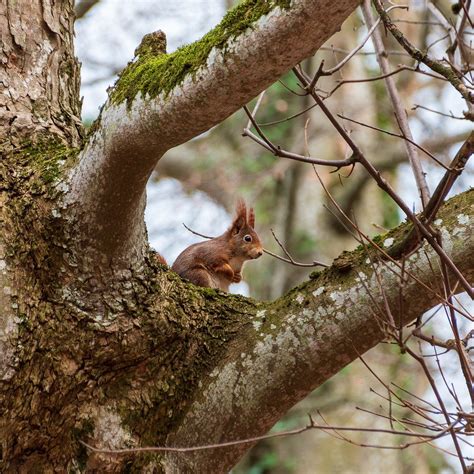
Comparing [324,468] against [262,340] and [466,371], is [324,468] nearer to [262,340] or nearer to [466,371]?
[262,340]

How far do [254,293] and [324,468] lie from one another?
1669mm

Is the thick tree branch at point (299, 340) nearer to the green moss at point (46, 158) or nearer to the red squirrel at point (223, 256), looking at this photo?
the green moss at point (46, 158)

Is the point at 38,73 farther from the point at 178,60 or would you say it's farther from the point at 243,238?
the point at 243,238

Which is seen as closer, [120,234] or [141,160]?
[141,160]

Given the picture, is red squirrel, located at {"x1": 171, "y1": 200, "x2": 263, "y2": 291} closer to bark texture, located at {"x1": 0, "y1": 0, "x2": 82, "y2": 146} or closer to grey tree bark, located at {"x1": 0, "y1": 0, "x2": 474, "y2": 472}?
bark texture, located at {"x1": 0, "y1": 0, "x2": 82, "y2": 146}

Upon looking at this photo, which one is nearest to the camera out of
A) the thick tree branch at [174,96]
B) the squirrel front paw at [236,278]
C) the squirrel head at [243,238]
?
the thick tree branch at [174,96]

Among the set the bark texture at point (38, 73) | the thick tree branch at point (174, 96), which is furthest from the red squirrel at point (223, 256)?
the thick tree branch at point (174, 96)

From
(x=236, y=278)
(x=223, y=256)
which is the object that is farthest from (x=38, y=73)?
(x=236, y=278)

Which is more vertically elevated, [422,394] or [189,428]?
[422,394]

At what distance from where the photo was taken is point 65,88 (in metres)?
2.95

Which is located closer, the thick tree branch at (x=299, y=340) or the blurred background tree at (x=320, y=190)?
the thick tree branch at (x=299, y=340)

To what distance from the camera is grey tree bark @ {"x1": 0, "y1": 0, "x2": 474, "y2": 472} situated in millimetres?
2129

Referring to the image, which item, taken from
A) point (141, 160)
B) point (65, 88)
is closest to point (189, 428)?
point (141, 160)

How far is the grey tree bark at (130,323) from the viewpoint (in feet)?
6.98
